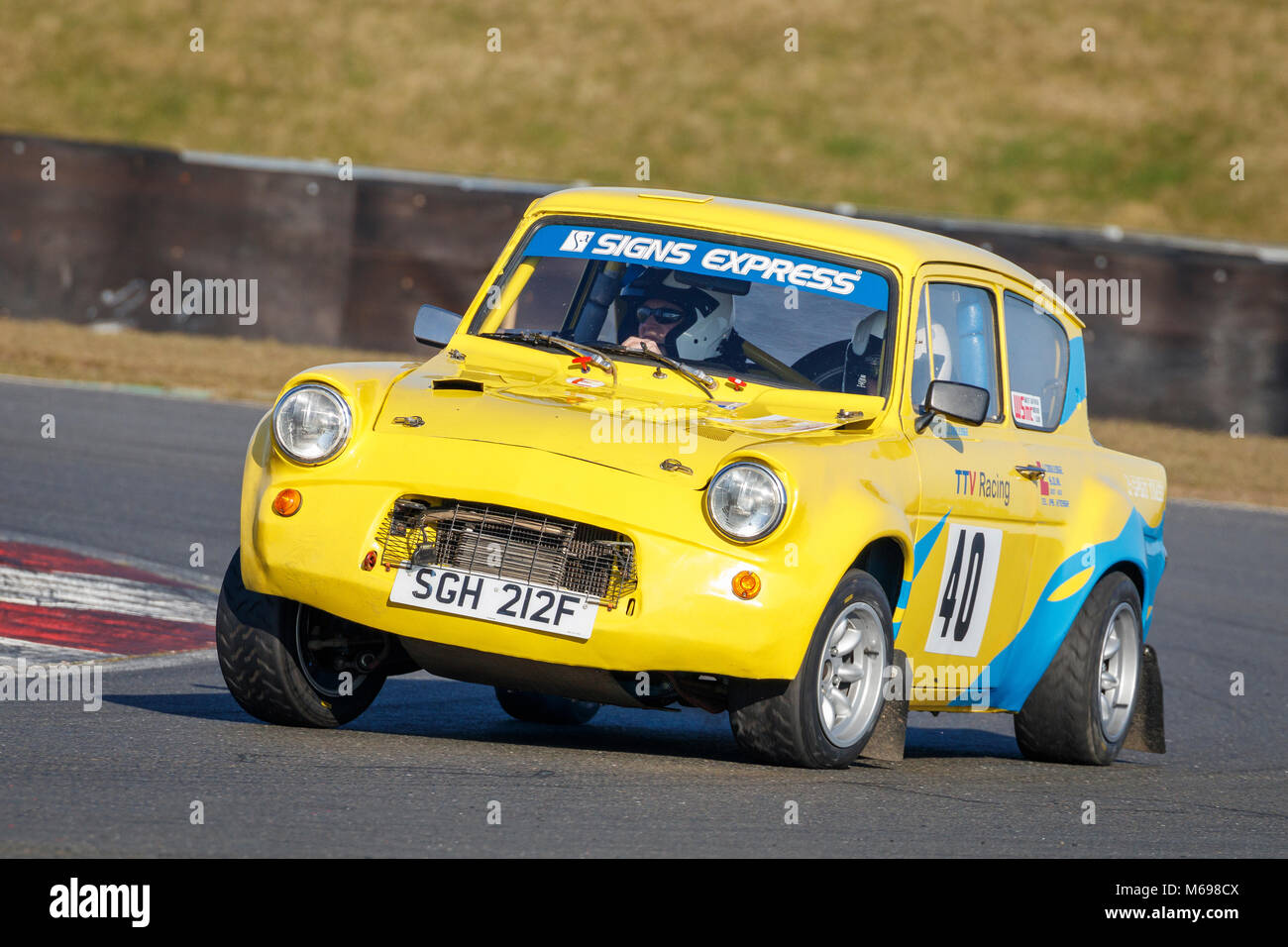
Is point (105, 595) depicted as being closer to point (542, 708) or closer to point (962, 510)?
point (542, 708)

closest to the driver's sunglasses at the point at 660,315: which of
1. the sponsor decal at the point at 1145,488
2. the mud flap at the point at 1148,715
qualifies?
the sponsor decal at the point at 1145,488

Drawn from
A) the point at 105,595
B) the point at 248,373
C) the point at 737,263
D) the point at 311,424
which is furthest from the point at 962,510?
the point at 248,373

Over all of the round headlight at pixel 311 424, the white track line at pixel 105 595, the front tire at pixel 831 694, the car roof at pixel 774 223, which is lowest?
the front tire at pixel 831 694

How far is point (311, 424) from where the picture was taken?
224 inches

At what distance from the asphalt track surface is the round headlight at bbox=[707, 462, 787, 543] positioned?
72cm

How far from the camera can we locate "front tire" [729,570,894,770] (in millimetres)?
5488

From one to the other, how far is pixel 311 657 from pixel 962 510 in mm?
2075

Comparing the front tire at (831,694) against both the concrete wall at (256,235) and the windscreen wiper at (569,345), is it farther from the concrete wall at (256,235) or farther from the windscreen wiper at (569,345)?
the concrete wall at (256,235)

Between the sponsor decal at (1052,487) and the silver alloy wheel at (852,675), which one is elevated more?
the sponsor decal at (1052,487)

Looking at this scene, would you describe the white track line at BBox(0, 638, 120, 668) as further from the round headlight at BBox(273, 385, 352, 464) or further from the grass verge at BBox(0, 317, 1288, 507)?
the grass verge at BBox(0, 317, 1288, 507)

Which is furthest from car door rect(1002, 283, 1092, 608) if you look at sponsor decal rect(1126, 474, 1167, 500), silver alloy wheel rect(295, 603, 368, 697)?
silver alloy wheel rect(295, 603, 368, 697)

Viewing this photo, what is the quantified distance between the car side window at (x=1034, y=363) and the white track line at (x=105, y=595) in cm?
358

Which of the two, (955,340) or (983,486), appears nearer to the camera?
(983,486)

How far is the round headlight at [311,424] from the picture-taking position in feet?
18.4
